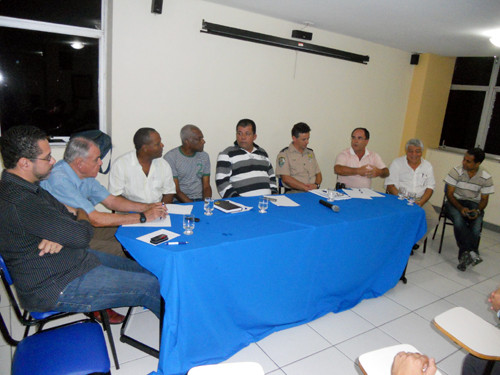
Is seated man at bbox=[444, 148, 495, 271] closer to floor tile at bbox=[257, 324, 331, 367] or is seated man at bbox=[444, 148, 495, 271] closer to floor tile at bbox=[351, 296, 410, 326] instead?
floor tile at bbox=[351, 296, 410, 326]

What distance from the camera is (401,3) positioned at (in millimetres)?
3146

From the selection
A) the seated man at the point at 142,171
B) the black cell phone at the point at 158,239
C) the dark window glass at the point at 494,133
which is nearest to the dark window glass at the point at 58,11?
the seated man at the point at 142,171

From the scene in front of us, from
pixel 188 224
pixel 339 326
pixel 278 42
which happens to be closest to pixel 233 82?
pixel 278 42

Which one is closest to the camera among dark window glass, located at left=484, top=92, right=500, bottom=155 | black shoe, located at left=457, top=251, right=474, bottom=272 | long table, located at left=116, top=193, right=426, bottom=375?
long table, located at left=116, top=193, right=426, bottom=375

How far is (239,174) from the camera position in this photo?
3.34 m

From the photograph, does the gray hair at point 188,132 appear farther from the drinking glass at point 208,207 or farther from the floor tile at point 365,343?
→ the floor tile at point 365,343

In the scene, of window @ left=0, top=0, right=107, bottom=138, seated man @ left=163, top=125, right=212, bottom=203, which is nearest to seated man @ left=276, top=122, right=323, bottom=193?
seated man @ left=163, top=125, right=212, bottom=203

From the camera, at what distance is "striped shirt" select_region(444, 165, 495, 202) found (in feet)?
12.9

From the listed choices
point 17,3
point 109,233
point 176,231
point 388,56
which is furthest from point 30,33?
point 388,56

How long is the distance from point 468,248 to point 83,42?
15.5 ft

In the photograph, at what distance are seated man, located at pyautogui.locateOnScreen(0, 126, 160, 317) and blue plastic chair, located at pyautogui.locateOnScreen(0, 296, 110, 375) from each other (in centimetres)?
20

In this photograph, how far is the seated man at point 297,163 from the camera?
12.0 feet

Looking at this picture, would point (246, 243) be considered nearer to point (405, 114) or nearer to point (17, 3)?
point (17, 3)

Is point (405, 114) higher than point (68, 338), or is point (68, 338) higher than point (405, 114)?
point (405, 114)
